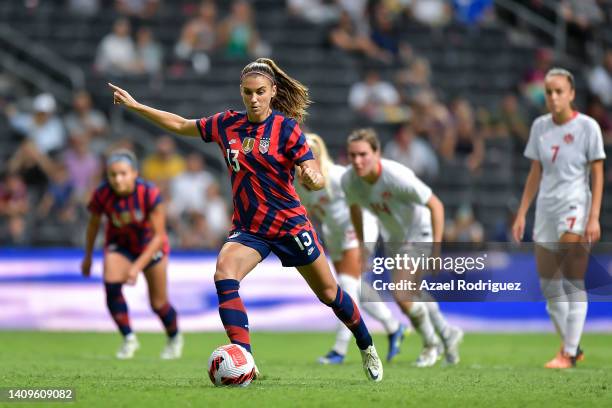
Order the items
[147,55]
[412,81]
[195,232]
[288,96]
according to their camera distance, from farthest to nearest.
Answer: [412,81], [147,55], [195,232], [288,96]

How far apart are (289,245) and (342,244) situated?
144 inches

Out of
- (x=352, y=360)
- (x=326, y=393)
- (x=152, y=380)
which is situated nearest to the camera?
(x=326, y=393)

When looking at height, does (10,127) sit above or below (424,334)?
above

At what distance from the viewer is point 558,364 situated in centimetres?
1005

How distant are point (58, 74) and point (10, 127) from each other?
1280 mm

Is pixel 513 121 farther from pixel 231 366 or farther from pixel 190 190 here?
pixel 231 366

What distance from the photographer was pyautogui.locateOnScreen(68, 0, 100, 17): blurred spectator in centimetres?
2067

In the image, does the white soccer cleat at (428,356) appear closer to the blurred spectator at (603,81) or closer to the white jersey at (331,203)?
the white jersey at (331,203)

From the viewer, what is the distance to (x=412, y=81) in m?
19.9

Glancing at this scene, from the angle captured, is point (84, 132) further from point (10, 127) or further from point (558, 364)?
point (558, 364)

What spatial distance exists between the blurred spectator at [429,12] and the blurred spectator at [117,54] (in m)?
5.35

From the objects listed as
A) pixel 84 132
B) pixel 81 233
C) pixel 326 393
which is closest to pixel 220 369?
pixel 326 393

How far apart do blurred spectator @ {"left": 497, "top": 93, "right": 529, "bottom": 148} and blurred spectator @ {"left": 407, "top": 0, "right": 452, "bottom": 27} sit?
2.49 meters

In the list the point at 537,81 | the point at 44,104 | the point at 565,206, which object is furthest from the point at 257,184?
the point at 537,81
